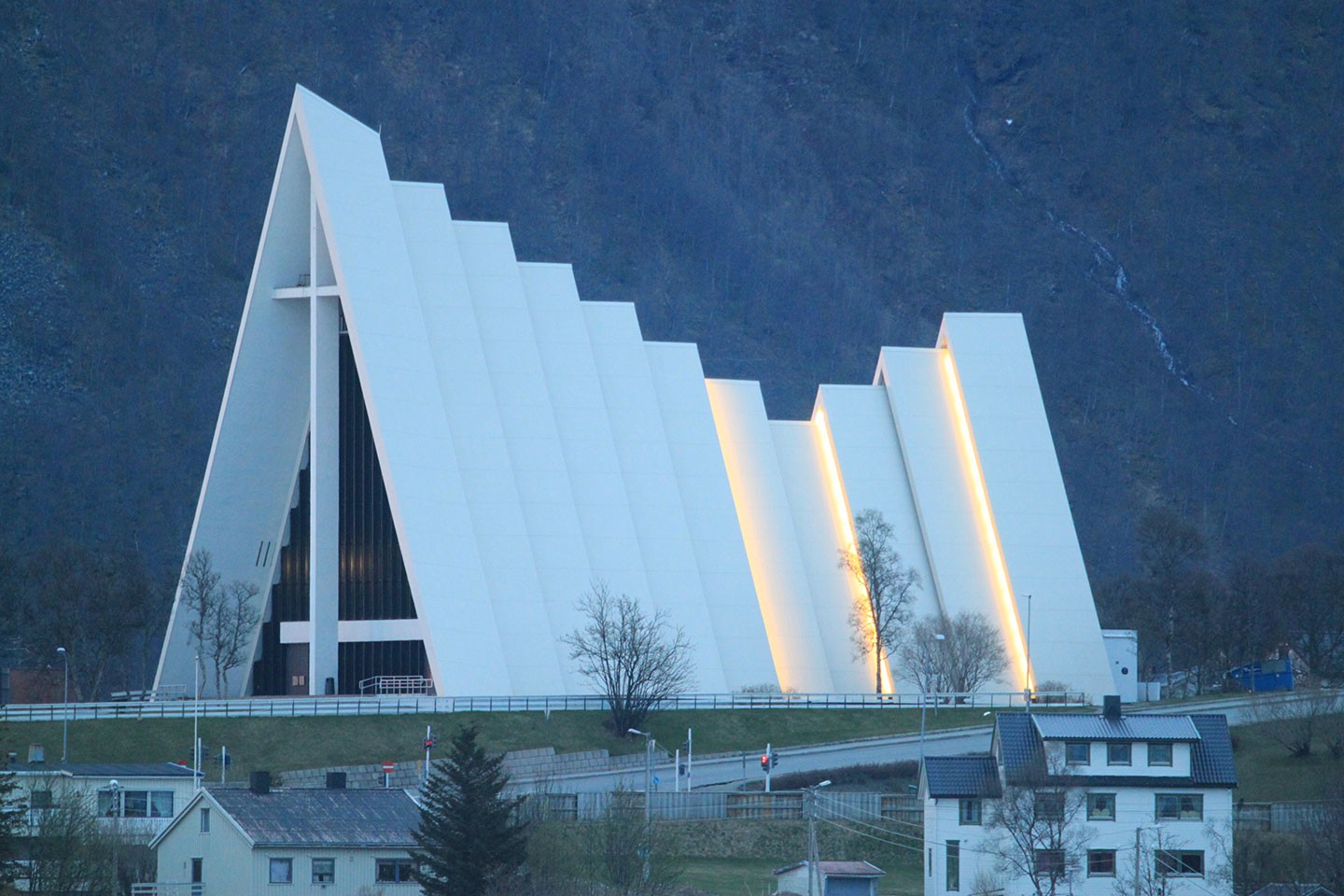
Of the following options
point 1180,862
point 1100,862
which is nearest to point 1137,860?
point 1100,862

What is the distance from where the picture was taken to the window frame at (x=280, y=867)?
33562mm

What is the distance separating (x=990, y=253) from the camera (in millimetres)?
174000

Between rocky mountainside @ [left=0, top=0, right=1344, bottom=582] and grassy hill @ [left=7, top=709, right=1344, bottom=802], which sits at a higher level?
rocky mountainside @ [left=0, top=0, right=1344, bottom=582]

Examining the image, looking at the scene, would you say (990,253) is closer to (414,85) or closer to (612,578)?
(414,85)

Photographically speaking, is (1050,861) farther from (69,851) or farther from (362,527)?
(362,527)

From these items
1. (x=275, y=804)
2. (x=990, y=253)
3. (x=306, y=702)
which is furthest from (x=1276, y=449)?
(x=275, y=804)

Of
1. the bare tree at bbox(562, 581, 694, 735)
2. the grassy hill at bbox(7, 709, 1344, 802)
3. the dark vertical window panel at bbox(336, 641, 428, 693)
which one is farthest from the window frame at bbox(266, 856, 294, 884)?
the dark vertical window panel at bbox(336, 641, 428, 693)

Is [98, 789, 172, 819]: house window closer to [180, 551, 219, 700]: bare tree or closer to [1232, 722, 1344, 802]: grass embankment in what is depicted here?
[180, 551, 219, 700]: bare tree

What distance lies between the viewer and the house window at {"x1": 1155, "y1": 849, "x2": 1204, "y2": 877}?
1431 inches

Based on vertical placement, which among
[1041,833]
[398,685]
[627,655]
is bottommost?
[1041,833]

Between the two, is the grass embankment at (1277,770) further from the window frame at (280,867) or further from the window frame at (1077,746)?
the window frame at (280,867)

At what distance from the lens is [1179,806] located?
37.2m

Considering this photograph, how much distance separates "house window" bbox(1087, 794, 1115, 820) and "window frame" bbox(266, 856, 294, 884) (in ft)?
46.6

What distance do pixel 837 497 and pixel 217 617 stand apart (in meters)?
20.8
